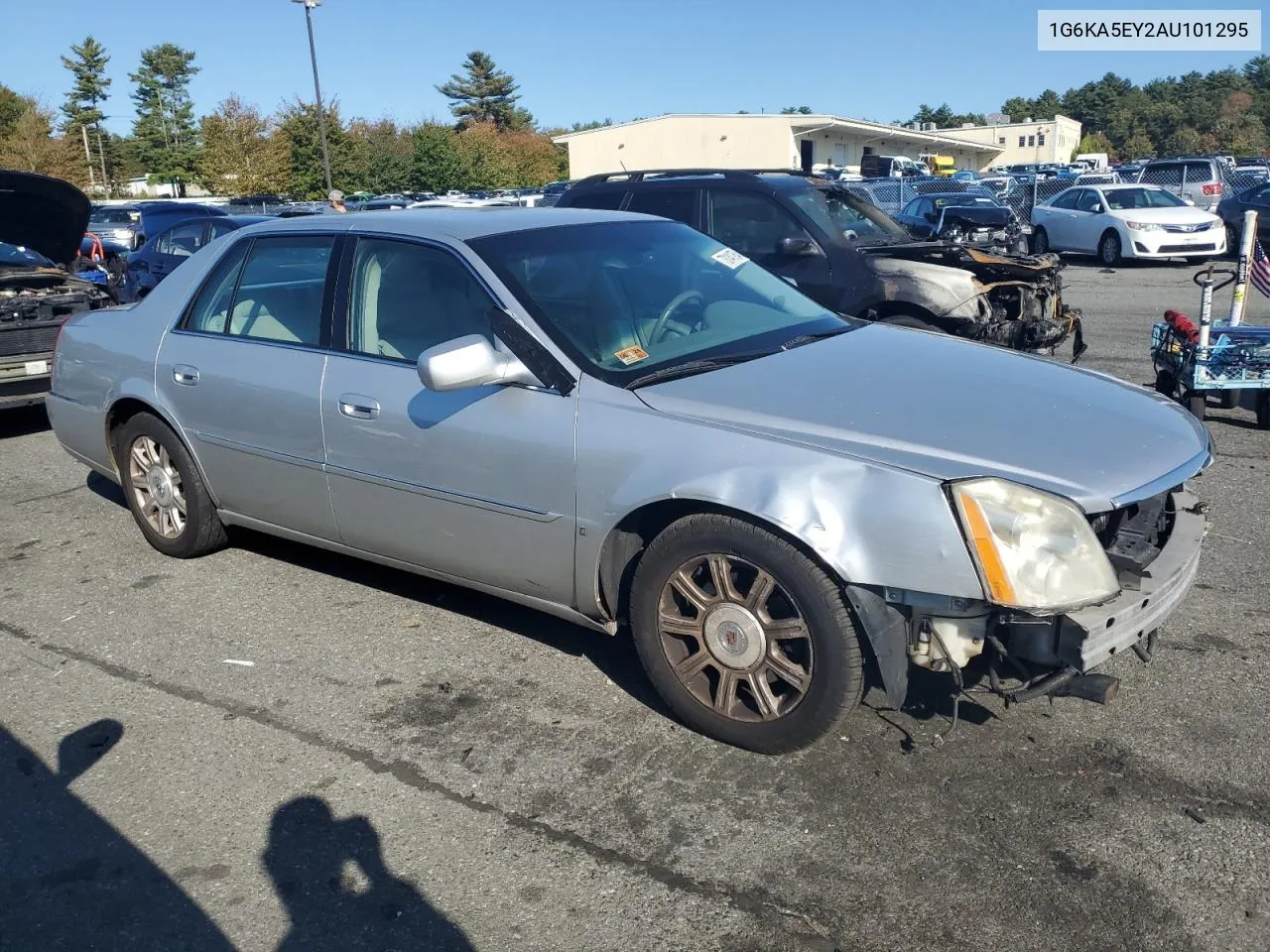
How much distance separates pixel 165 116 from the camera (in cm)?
7738

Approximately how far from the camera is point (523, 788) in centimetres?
337

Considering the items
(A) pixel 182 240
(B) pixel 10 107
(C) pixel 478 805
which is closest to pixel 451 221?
(C) pixel 478 805

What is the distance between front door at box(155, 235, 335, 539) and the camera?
4.52m

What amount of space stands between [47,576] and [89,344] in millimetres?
1174

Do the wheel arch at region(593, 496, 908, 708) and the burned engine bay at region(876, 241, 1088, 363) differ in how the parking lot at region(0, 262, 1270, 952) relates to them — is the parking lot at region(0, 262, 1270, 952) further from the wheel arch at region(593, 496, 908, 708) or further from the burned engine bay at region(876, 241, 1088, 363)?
the burned engine bay at region(876, 241, 1088, 363)

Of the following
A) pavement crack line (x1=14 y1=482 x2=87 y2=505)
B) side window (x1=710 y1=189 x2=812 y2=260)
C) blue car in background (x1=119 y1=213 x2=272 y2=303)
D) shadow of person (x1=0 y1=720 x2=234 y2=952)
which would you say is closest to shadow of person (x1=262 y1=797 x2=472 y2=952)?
shadow of person (x1=0 y1=720 x2=234 y2=952)

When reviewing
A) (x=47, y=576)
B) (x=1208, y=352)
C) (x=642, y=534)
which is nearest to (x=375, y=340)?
(x=642, y=534)

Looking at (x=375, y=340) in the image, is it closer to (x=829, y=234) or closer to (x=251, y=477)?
(x=251, y=477)

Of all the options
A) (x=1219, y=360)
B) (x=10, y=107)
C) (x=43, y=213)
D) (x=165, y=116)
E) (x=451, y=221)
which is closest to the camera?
(x=451, y=221)

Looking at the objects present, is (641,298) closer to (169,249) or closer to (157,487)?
(157,487)

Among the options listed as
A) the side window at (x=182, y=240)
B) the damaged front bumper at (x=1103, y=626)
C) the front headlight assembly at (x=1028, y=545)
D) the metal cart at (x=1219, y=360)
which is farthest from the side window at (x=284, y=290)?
the side window at (x=182, y=240)

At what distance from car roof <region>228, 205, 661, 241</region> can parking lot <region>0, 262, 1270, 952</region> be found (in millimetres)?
1595

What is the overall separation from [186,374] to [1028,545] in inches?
147

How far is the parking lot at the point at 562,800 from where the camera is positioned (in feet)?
9.07
